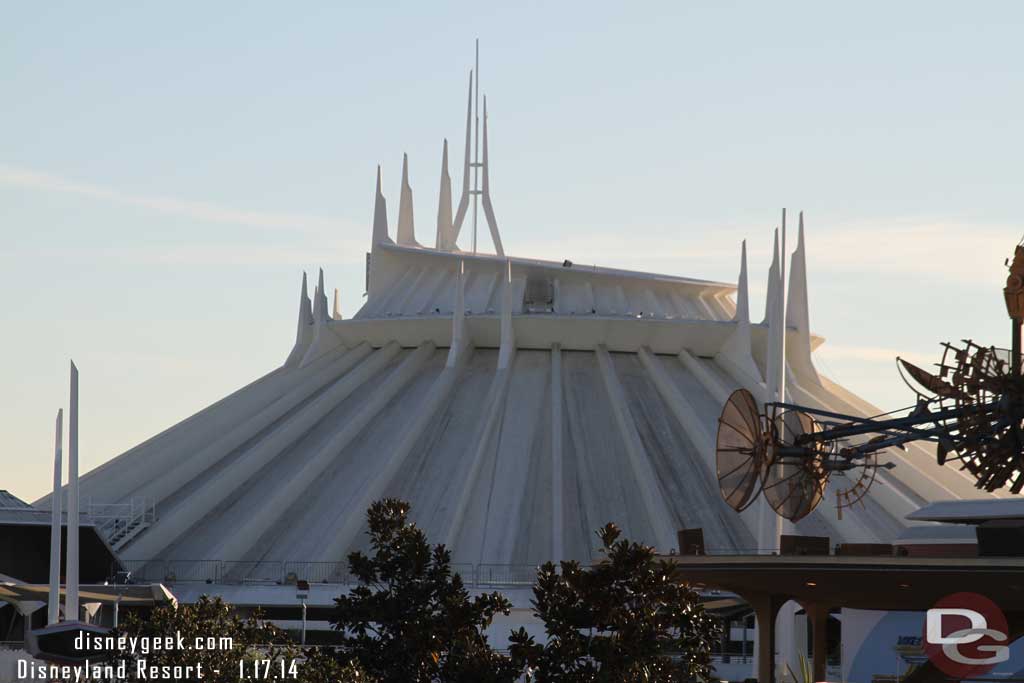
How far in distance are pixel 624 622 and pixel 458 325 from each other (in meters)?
33.5

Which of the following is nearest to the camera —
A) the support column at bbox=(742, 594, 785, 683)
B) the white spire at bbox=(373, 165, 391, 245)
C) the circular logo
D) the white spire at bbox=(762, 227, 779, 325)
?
the circular logo

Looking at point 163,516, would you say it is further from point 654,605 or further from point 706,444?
point 654,605

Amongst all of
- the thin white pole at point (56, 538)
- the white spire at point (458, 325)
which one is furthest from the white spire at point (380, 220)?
the thin white pole at point (56, 538)

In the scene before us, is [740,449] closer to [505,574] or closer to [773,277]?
[505,574]

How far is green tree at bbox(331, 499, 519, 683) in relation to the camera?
817 inches

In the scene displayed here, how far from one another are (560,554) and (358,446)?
8.46m

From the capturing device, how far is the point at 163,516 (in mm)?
46625

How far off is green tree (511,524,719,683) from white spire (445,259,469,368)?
32.5 metres

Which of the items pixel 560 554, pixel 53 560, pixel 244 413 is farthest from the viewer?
pixel 244 413

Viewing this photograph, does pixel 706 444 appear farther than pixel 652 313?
No

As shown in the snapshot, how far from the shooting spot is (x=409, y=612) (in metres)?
21.6

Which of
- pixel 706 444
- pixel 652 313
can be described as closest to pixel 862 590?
pixel 706 444

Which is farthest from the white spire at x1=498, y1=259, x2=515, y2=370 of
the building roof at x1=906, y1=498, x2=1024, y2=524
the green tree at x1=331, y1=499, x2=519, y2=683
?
the green tree at x1=331, y1=499, x2=519, y2=683

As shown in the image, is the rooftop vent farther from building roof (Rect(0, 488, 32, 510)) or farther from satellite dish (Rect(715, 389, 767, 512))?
satellite dish (Rect(715, 389, 767, 512))
